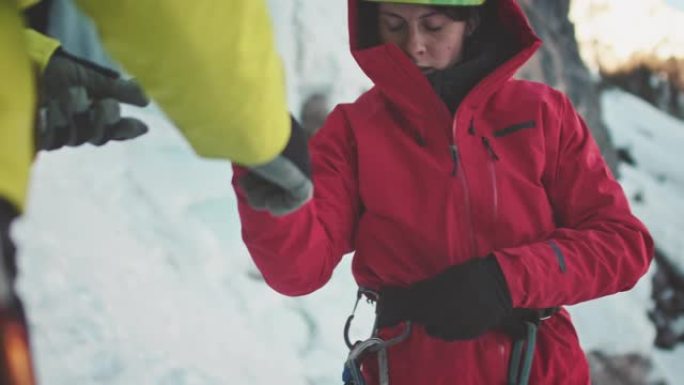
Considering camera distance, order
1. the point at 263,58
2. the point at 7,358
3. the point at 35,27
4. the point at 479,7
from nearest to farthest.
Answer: the point at 7,358 → the point at 263,58 → the point at 35,27 → the point at 479,7

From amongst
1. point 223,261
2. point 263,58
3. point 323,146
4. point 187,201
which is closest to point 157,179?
point 187,201

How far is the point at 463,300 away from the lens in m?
1.17

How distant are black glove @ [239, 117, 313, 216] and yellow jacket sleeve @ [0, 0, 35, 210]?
0.74 feet

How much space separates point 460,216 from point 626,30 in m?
6.04

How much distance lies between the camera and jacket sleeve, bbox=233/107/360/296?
108 centimetres

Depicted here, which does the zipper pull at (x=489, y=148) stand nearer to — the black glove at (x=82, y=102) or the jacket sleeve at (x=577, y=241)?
the jacket sleeve at (x=577, y=241)

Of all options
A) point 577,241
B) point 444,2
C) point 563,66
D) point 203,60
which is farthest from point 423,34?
point 563,66

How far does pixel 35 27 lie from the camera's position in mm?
941

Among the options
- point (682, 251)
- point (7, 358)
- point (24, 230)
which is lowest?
point (682, 251)

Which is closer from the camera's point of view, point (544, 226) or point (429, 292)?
point (429, 292)

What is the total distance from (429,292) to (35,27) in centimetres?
69

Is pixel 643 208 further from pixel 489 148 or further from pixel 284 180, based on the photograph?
pixel 284 180

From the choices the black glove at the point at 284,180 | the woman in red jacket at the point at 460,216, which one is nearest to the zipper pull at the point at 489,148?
the woman in red jacket at the point at 460,216

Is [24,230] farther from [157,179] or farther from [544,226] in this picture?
[544,226]
